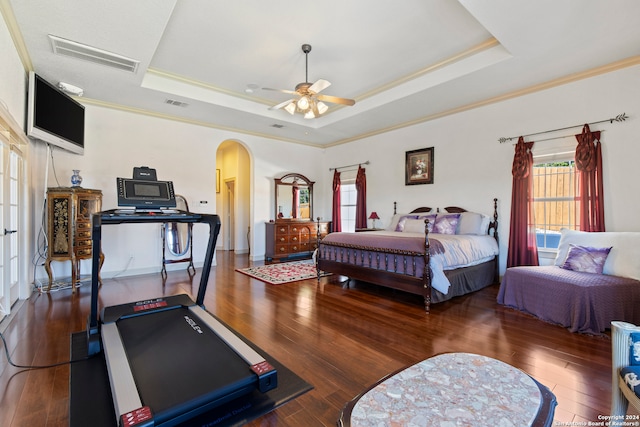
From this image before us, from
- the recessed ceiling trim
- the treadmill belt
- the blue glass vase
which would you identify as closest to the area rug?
the treadmill belt

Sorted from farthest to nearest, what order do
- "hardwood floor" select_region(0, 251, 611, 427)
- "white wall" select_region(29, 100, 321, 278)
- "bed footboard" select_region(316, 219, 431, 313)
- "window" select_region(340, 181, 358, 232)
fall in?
"window" select_region(340, 181, 358, 232), "white wall" select_region(29, 100, 321, 278), "bed footboard" select_region(316, 219, 431, 313), "hardwood floor" select_region(0, 251, 611, 427)

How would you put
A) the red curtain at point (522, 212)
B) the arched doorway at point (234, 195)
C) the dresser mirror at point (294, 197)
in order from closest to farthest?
the red curtain at point (522, 212)
the dresser mirror at point (294, 197)
the arched doorway at point (234, 195)

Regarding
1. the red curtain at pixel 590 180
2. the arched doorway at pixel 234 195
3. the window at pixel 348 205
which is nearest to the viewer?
the red curtain at pixel 590 180

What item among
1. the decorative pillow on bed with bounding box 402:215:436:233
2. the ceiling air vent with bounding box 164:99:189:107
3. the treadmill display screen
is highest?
the ceiling air vent with bounding box 164:99:189:107

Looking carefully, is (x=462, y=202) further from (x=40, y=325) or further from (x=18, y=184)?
(x=18, y=184)

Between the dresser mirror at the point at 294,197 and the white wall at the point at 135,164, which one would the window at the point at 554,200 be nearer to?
the dresser mirror at the point at 294,197

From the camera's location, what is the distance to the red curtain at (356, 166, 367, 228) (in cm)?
710

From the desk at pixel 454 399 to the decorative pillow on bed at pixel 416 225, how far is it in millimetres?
3913

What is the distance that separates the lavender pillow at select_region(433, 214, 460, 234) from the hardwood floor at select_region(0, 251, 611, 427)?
1.07 metres

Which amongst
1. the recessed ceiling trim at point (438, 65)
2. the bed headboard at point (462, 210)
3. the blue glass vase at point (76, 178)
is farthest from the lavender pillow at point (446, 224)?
the blue glass vase at point (76, 178)

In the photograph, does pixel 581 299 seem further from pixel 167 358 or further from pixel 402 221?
pixel 167 358

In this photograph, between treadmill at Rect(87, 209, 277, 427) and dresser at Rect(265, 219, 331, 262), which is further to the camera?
dresser at Rect(265, 219, 331, 262)

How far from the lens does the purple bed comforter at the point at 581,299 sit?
110 inches

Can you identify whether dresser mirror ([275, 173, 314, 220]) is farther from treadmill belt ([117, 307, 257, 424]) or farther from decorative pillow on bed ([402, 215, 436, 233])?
treadmill belt ([117, 307, 257, 424])
